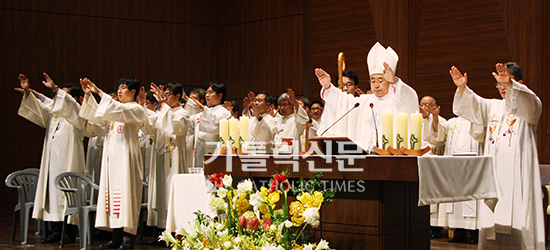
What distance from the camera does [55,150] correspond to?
7336mm

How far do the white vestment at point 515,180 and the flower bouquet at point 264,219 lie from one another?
2227 millimetres

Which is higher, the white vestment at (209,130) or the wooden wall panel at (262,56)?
the wooden wall panel at (262,56)

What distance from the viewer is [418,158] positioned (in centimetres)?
323

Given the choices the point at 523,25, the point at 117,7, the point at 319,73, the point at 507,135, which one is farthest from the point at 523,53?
the point at 117,7

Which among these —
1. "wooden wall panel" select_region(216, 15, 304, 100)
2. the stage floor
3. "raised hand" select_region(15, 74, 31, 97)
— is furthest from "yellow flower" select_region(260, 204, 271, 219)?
"wooden wall panel" select_region(216, 15, 304, 100)

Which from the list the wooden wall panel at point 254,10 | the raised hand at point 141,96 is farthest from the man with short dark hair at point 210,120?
the wooden wall panel at point 254,10

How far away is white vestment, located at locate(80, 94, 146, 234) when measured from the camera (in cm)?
621

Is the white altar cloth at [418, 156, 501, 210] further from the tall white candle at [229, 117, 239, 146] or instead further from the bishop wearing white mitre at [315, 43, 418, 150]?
the tall white candle at [229, 117, 239, 146]

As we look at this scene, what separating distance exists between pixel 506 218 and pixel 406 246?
6.07 ft

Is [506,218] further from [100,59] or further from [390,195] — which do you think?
[100,59]

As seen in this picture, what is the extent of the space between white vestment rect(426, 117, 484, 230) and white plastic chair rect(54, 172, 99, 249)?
157 inches

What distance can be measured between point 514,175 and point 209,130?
3.02 meters

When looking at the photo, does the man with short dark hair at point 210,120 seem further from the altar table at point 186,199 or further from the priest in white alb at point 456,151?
the priest in white alb at point 456,151

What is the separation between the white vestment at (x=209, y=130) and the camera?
20.9 ft
